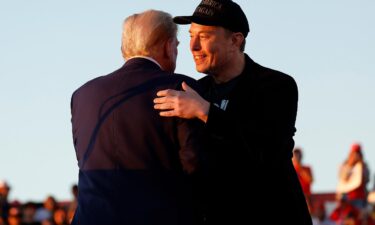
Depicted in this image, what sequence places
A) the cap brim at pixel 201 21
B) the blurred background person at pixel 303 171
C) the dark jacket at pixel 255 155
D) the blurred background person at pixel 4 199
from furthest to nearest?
the blurred background person at pixel 4 199 < the blurred background person at pixel 303 171 < the cap brim at pixel 201 21 < the dark jacket at pixel 255 155

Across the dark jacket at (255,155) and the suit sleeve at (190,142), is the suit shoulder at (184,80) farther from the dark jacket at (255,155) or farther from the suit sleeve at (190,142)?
the dark jacket at (255,155)

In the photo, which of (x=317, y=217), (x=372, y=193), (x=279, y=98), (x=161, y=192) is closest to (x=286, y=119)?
(x=279, y=98)

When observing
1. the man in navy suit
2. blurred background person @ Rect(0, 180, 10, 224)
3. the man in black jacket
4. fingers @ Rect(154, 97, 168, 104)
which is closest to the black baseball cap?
the man in black jacket

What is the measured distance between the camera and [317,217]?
49.0 feet

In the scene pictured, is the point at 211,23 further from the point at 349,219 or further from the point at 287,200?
the point at 349,219

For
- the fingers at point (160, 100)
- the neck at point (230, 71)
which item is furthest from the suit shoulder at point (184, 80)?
the neck at point (230, 71)

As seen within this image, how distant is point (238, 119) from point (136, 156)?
62 cm

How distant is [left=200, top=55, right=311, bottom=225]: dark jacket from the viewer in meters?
5.25

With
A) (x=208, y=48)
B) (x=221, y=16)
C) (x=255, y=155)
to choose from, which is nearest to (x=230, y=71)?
(x=208, y=48)

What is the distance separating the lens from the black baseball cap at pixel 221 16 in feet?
18.9

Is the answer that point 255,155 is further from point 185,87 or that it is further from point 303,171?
point 303,171

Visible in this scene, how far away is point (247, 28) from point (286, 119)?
0.69 meters

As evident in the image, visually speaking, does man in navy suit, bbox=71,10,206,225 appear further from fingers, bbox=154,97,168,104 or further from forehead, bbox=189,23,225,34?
forehead, bbox=189,23,225,34

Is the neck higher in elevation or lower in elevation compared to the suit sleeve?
higher
